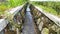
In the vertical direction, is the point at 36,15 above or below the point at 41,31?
above

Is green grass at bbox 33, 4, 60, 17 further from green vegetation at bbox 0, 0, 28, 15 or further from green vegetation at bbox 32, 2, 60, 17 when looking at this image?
green vegetation at bbox 0, 0, 28, 15

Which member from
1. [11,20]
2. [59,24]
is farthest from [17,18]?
[59,24]

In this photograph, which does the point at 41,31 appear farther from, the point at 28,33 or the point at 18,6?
the point at 18,6

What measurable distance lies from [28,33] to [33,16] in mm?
210

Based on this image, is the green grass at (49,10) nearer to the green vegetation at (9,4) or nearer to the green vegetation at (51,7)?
the green vegetation at (51,7)

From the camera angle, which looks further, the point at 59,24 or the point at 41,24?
the point at 41,24

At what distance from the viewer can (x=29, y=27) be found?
2195 mm

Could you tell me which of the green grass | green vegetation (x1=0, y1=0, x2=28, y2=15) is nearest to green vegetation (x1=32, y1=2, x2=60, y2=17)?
the green grass

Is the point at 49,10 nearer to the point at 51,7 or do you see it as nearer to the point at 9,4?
the point at 51,7

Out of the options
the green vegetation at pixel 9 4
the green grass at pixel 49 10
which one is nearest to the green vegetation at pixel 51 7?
the green grass at pixel 49 10

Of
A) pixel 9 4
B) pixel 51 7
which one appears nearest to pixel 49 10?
pixel 51 7

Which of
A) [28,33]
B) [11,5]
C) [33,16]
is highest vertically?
[11,5]

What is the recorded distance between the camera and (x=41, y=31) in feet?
7.07

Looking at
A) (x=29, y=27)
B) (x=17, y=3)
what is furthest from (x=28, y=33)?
(x=17, y=3)
